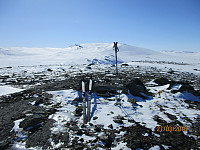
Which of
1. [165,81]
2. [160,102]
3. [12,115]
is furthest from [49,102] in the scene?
[165,81]

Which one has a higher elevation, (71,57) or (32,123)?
(71,57)

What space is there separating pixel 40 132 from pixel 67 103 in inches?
161

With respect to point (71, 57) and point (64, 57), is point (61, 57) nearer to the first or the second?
point (64, 57)

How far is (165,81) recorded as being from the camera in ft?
61.0

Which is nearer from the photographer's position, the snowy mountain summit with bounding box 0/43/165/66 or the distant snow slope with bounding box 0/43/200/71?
the snowy mountain summit with bounding box 0/43/165/66
